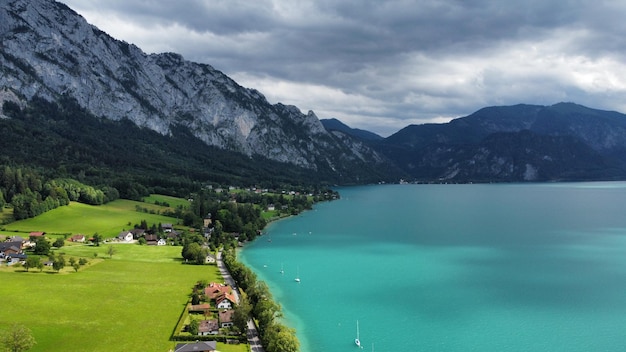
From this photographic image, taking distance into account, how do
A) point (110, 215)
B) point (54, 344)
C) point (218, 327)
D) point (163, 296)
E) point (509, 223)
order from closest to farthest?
point (54, 344)
point (218, 327)
point (163, 296)
point (110, 215)
point (509, 223)

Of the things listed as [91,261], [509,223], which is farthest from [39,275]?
[509,223]

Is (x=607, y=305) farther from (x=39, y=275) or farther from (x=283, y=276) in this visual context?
(x=39, y=275)

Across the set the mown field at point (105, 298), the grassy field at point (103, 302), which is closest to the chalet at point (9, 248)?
the mown field at point (105, 298)

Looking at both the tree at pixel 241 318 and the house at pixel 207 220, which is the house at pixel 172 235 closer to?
the house at pixel 207 220

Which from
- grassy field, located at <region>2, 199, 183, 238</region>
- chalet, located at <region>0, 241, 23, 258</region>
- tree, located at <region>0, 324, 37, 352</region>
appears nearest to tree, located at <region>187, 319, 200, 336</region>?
tree, located at <region>0, 324, 37, 352</region>

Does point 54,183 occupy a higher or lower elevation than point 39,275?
higher
